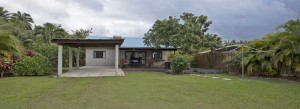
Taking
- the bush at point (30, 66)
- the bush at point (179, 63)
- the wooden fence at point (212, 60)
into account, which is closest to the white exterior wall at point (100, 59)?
the wooden fence at point (212, 60)

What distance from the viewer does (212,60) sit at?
24.7m

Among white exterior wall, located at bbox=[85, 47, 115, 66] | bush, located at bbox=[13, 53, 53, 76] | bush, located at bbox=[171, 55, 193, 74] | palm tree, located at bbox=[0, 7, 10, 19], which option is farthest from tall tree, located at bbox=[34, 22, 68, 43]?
bush, located at bbox=[171, 55, 193, 74]

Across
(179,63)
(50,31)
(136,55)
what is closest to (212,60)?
(179,63)

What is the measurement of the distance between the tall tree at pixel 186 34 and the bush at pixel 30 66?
9778 mm

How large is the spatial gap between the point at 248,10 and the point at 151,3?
5.51m

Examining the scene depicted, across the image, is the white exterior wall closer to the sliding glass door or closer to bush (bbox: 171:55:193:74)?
the sliding glass door

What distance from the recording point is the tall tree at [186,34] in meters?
23.5

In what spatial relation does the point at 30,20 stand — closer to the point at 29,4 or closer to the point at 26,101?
the point at 29,4

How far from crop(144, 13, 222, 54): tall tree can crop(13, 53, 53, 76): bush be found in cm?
978

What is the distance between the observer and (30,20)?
149 ft

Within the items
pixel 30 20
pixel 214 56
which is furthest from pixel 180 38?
pixel 30 20

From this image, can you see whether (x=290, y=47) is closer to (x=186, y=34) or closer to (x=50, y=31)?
(x=186, y=34)

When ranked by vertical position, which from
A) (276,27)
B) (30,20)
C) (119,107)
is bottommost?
(119,107)

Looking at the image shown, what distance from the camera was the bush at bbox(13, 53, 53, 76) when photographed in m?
Result: 17.6
